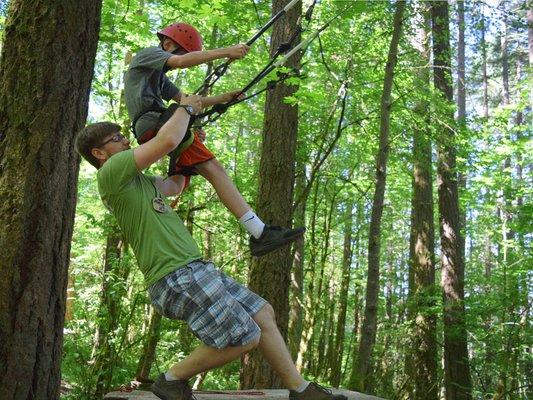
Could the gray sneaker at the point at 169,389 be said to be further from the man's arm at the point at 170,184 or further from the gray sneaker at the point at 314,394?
the man's arm at the point at 170,184

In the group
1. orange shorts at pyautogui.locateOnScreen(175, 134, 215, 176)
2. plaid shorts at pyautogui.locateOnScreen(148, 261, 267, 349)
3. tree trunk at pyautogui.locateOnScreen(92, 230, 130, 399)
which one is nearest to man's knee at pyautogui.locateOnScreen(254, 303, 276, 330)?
plaid shorts at pyautogui.locateOnScreen(148, 261, 267, 349)

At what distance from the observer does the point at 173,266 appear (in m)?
2.75

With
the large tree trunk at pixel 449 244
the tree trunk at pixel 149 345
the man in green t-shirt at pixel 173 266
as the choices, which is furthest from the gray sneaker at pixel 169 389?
the large tree trunk at pixel 449 244

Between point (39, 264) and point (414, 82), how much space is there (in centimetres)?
837

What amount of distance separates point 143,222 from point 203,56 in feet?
3.27

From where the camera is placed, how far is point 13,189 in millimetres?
2732

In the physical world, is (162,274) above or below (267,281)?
below

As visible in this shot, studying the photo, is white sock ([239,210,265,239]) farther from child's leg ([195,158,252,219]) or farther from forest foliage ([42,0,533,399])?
forest foliage ([42,0,533,399])

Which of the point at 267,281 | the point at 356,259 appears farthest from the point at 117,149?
the point at 356,259

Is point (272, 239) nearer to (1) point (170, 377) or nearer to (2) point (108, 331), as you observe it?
(1) point (170, 377)

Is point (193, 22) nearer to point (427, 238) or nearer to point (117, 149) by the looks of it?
point (427, 238)

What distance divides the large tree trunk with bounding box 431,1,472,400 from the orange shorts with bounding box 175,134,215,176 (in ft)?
20.9

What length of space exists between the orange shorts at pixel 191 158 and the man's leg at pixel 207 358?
1.15 meters

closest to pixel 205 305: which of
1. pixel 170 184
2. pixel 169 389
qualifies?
pixel 169 389
